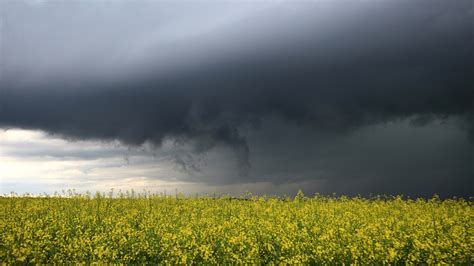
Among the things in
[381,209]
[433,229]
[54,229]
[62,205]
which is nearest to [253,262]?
[433,229]

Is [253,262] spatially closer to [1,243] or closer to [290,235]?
[290,235]

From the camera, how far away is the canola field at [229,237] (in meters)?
11.1

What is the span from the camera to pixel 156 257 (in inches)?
473

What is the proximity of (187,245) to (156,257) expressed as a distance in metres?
1.09

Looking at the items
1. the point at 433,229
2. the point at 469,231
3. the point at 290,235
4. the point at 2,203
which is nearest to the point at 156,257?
the point at 290,235

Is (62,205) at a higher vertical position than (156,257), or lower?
higher

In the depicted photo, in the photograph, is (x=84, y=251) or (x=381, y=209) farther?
(x=381, y=209)

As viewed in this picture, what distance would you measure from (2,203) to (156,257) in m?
13.9

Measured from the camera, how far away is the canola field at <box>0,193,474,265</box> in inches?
439

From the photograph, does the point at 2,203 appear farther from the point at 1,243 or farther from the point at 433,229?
the point at 433,229

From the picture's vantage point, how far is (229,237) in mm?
12469

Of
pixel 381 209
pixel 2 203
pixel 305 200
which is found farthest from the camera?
pixel 305 200

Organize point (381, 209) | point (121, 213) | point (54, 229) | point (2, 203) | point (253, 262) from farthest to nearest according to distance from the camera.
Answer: point (2, 203), point (381, 209), point (121, 213), point (54, 229), point (253, 262)

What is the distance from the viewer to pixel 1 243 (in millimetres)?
12734
